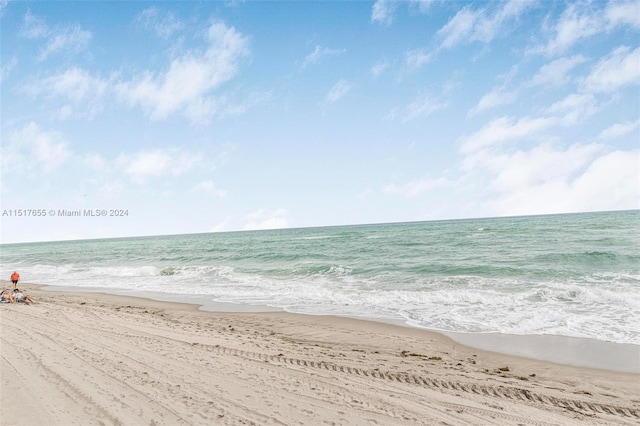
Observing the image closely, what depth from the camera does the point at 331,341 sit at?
26.1ft

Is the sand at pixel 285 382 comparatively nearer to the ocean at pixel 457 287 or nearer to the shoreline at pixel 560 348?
the shoreline at pixel 560 348

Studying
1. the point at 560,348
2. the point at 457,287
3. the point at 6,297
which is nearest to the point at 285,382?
the point at 560,348

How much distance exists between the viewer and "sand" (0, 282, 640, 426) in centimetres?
429

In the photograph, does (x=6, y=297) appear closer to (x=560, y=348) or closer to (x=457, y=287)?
(x=457, y=287)

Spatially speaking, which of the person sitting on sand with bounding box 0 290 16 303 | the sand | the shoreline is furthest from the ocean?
the person sitting on sand with bounding box 0 290 16 303

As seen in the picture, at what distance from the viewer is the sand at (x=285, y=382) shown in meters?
4.29

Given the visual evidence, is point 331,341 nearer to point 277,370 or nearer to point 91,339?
point 277,370

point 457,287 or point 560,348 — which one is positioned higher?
point 457,287

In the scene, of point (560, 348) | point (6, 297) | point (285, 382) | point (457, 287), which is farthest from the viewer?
point (457, 287)

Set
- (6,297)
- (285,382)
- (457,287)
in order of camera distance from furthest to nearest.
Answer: (457,287)
(6,297)
(285,382)

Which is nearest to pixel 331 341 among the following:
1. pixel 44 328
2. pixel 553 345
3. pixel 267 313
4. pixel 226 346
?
pixel 226 346

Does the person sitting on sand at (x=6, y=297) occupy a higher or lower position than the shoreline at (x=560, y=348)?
higher

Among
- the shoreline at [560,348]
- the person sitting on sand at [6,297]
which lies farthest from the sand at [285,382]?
the person sitting on sand at [6,297]

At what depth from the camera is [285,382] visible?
5.21 metres
